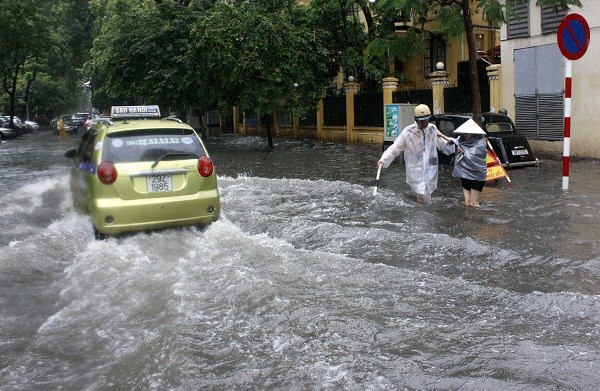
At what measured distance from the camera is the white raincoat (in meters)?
9.78

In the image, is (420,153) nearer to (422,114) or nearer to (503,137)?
(422,114)

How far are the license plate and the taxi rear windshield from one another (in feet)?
0.76

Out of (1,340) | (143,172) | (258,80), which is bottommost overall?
(1,340)

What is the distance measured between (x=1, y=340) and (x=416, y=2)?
1088cm

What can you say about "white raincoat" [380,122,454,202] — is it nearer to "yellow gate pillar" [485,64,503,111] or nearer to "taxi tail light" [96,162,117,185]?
"taxi tail light" [96,162,117,185]

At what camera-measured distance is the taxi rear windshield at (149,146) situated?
26.3ft

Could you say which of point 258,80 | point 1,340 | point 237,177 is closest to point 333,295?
point 1,340

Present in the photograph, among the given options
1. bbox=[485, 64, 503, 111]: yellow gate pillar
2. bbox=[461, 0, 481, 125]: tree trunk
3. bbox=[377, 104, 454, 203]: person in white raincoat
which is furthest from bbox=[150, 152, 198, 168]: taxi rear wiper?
bbox=[485, 64, 503, 111]: yellow gate pillar

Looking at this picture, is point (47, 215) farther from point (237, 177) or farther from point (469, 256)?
point (469, 256)

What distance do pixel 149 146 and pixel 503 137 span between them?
31.4ft

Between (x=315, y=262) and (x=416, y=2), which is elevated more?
(x=416, y=2)

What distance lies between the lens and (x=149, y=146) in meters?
8.16

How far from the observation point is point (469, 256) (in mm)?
7457

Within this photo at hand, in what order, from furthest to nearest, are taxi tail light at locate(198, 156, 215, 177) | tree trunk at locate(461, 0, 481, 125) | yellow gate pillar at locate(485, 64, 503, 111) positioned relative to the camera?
1. yellow gate pillar at locate(485, 64, 503, 111)
2. tree trunk at locate(461, 0, 481, 125)
3. taxi tail light at locate(198, 156, 215, 177)
